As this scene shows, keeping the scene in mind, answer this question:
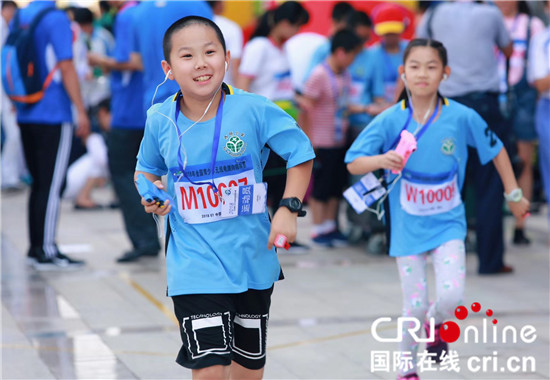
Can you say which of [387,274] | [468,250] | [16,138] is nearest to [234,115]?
[387,274]

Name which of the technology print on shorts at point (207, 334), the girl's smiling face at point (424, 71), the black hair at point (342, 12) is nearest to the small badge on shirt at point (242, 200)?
the technology print on shorts at point (207, 334)

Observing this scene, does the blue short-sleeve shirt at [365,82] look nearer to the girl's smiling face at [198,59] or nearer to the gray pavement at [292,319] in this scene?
the gray pavement at [292,319]

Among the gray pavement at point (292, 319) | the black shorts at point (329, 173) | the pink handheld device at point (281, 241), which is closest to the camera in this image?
the pink handheld device at point (281, 241)

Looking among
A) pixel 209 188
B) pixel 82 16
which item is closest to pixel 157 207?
pixel 209 188

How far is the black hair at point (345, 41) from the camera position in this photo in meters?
8.54

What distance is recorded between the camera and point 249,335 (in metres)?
3.96

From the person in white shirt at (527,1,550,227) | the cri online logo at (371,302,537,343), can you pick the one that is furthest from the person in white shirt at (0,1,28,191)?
the cri online logo at (371,302,537,343)

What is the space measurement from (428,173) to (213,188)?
1.59m

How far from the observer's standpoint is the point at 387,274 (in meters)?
7.78

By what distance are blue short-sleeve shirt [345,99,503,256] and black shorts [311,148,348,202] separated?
148 inches

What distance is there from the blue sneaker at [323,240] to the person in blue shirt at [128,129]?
152cm

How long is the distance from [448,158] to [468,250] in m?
3.68

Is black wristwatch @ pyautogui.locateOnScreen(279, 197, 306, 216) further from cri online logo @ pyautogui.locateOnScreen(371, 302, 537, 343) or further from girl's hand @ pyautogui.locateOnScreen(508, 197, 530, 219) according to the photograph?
girl's hand @ pyautogui.locateOnScreen(508, 197, 530, 219)

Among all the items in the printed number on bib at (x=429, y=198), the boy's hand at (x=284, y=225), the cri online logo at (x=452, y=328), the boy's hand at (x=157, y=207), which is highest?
the boy's hand at (x=157, y=207)
